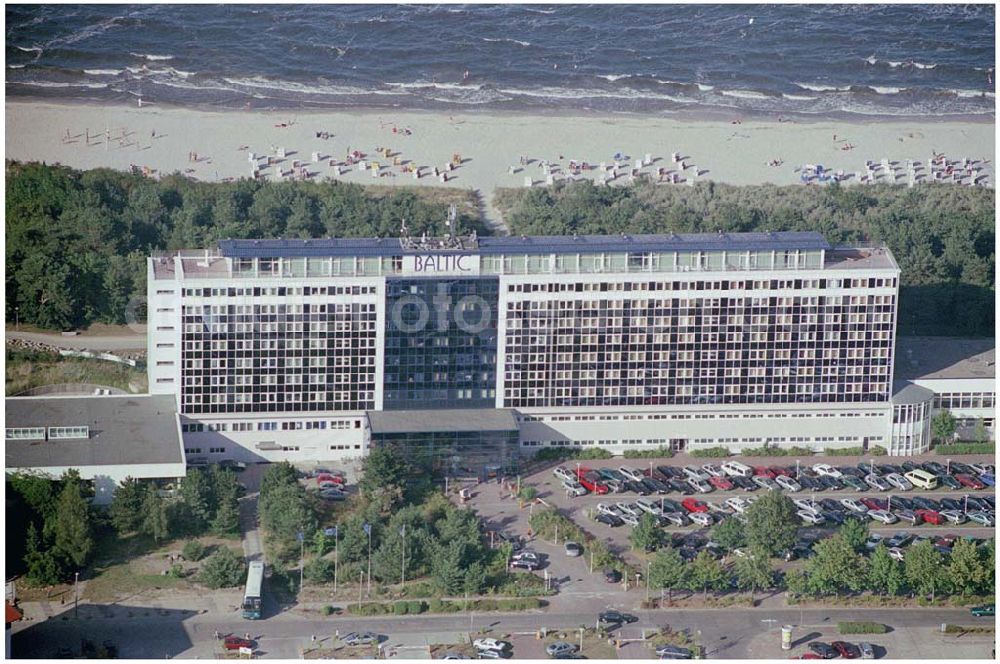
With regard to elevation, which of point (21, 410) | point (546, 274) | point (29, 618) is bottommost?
point (29, 618)

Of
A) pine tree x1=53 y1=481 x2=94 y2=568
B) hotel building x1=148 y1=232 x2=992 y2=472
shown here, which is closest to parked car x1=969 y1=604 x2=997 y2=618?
hotel building x1=148 y1=232 x2=992 y2=472

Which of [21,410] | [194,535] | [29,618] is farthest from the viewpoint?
[21,410]

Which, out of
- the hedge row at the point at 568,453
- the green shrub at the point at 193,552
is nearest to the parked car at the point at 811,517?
the hedge row at the point at 568,453

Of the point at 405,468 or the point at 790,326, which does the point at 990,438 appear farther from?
the point at 405,468

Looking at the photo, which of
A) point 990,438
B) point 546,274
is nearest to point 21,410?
point 546,274

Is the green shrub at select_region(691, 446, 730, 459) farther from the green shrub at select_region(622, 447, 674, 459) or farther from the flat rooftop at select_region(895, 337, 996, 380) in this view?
the flat rooftop at select_region(895, 337, 996, 380)

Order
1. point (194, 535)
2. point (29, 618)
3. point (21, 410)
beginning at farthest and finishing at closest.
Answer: point (21, 410) < point (194, 535) < point (29, 618)

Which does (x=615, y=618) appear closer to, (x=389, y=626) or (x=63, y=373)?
→ (x=389, y=626)

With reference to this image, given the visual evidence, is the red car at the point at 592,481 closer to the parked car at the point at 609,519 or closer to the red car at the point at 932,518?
the parked car at the point at 609,519
